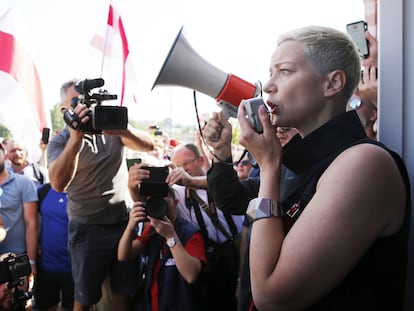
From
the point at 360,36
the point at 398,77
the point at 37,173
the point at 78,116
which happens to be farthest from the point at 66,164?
the point at 37,173

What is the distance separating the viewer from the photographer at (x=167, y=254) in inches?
83.9

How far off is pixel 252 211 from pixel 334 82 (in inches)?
15.3

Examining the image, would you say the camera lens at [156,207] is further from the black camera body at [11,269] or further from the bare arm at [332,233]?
the bare arm at [332,233]

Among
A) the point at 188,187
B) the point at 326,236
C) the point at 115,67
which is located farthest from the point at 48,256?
the point at 326,236

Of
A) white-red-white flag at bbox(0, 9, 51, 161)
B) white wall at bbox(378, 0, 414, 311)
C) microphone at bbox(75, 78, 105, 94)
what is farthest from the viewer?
white-red-white flag at bbox(0, 9, 51, 161)

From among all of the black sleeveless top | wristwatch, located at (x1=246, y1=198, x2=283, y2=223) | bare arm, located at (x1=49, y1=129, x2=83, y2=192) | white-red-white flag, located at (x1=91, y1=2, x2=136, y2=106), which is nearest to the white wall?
the black sleeveless top

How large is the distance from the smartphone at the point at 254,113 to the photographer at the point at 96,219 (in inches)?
67.4

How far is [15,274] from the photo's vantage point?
2.08m

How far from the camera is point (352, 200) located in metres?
0.78

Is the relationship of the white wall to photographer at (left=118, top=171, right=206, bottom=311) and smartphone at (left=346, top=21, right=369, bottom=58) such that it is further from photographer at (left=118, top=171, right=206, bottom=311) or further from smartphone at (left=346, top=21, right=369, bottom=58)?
photographer at (left=118, top=171, right=206, bottom=311)

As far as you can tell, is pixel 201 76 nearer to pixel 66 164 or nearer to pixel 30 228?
pixel 66 164

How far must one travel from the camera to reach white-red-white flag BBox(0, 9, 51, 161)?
327 cm

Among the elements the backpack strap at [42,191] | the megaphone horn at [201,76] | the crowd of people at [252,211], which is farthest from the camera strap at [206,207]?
the backpack strap at [42,191]

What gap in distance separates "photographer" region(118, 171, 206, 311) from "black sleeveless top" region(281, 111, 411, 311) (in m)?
1.22
